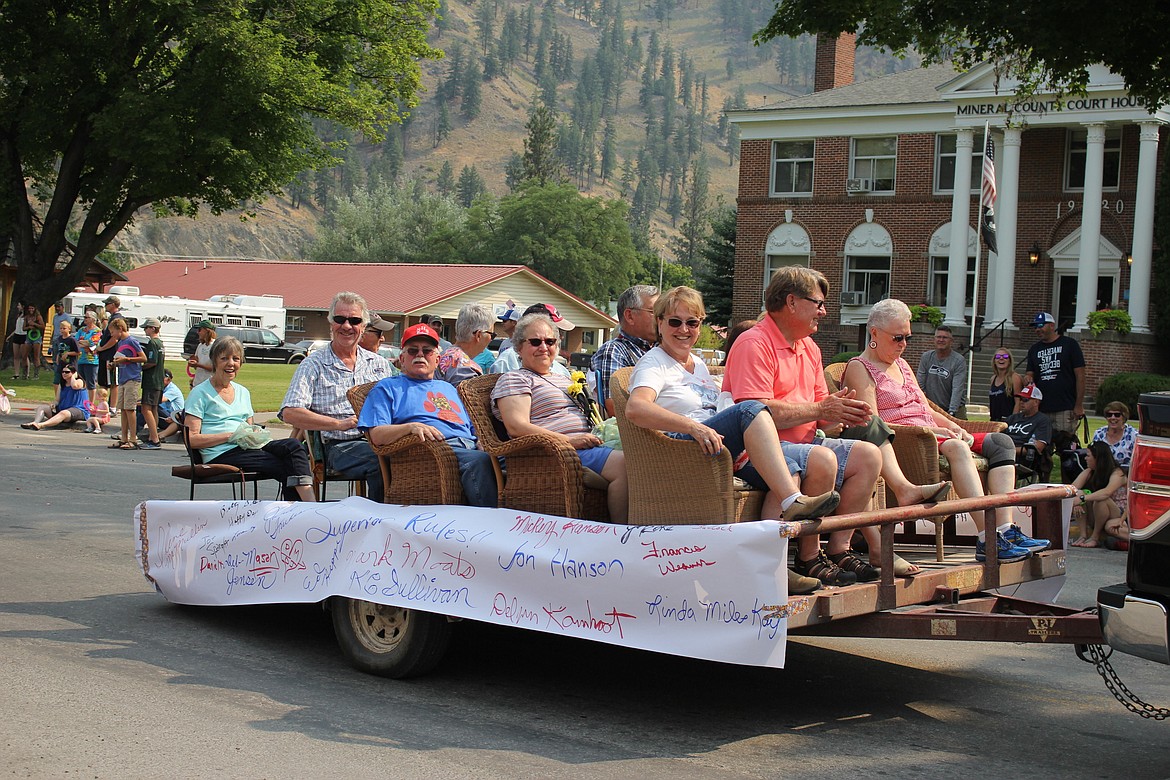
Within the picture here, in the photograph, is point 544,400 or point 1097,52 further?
point 1097,52

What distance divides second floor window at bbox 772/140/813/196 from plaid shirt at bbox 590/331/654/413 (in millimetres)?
37517

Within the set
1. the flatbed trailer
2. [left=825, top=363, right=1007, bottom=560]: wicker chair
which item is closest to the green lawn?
the flatbed trailer

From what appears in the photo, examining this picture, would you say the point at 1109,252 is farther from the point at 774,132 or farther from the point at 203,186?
the point at 203,186

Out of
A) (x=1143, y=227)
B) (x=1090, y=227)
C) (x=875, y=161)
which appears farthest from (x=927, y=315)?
(x=875, y=161)

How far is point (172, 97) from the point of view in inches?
1142

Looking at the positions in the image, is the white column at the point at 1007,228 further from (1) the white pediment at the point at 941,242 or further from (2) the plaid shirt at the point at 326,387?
(2) the plaid shirt at the point at 326,387

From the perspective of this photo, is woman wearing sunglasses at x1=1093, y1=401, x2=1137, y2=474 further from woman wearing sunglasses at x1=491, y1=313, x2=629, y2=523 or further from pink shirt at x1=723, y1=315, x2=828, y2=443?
woman wearing sunglasses at x1=491, y1=313, x2=629, y2=523

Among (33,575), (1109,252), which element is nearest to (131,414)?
(33,575)

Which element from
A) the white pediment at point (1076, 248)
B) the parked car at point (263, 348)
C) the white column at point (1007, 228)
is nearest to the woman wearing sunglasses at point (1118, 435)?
the white column at point (1007, 228)

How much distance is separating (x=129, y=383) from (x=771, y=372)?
1449cm

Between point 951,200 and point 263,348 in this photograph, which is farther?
point 263,348

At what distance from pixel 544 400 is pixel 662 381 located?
0.91 m

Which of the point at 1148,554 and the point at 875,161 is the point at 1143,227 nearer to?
the point at 875,161

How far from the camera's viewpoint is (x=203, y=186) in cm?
3144
